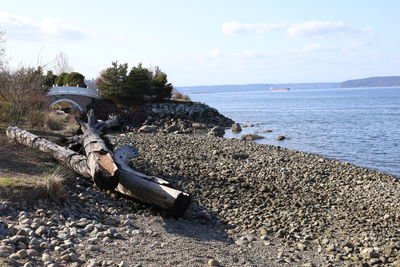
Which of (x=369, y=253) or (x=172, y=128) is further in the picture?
(x=172, y=128)

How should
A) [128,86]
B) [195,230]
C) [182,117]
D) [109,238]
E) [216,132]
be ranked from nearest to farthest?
[109,238] → [195,230] → [216,132] → [182,117] → [128,86]

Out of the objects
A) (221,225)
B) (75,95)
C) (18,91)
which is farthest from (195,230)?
(75,95)

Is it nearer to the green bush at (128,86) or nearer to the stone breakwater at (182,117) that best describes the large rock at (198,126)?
the stone breakwater at (182,117)

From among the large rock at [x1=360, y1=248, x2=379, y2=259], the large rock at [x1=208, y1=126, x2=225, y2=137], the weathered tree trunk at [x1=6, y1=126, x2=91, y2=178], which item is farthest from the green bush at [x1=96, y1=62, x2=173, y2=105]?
the large rock at [x1=360, y1=248, x2=379, y2=259]

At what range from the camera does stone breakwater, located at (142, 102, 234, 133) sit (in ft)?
112

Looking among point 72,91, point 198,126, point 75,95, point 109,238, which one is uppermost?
point 72,91

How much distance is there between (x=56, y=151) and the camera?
12.2m

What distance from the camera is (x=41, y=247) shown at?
6.20 m

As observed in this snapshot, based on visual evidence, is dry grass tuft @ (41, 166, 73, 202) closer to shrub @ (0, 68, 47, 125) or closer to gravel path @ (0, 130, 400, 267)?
gravel path @ (0, 130, 400, 267)

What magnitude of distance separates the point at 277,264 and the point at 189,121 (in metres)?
29.4

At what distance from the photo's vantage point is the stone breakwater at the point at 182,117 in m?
34.0

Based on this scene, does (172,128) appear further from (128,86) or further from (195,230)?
(195,230)

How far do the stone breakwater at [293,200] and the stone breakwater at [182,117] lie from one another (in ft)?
50.1

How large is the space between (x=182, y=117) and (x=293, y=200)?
26.7 metres
